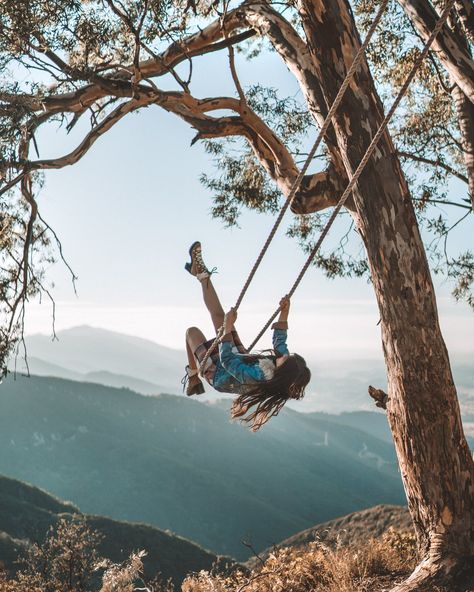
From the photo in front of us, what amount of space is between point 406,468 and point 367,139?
1.99 m

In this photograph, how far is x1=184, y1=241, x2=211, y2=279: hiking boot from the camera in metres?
4.64

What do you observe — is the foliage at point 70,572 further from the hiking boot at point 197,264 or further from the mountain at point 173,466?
the mountain at point 173,466

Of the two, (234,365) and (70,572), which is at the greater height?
(234,365)

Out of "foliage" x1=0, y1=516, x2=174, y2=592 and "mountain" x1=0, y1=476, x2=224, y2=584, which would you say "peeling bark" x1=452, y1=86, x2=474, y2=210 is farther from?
"mountain" x1=0, y1=476, x2=224, y2=584

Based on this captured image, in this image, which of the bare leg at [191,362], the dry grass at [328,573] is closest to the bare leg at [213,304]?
the bare leg at [191,362]

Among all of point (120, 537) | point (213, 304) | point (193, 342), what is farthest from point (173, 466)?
point (213, 304)

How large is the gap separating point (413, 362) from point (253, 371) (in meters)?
0.92

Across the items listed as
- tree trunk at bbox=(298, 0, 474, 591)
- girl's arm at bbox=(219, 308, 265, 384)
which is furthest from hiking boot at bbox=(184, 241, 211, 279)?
tree trunk at bbox=(298, 0, 474, 591)

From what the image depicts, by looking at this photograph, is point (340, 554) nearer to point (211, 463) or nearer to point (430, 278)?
point (430, 278)

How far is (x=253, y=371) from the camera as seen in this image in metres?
4.07

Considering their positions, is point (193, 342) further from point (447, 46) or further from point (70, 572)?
point (70, 572)

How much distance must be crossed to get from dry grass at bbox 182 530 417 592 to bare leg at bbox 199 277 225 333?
1742 millimetres

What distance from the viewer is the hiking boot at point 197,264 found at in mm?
4641

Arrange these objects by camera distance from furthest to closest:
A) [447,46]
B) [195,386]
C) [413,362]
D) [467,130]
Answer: [467,130], [447,46], [195,386], [413,362]
